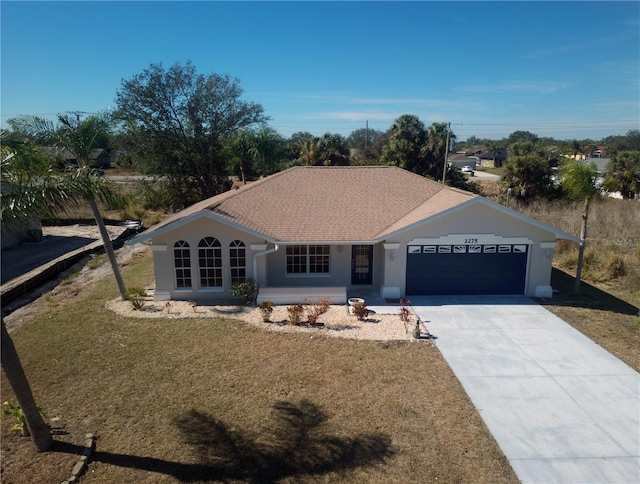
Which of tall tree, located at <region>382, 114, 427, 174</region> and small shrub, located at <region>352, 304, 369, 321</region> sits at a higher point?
tall tree, located at <region>382, 114, 427, 174</region>

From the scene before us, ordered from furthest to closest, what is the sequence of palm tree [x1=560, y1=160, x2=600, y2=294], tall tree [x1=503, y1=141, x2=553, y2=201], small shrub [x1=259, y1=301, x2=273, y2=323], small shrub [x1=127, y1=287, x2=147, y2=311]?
tall tree [x1=503, y1=141, x2=553, y2=201] → palm tree [x1=560, y1=160, x2=600, y2=294] → small shrub [x1=127, y1=287, x2=147, y2=311] → small shrub [x1=259, y1=301, x2=273, y2=323]

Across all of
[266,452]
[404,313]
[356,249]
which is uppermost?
[356,249]

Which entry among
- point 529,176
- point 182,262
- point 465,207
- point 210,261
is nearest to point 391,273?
point 465,207

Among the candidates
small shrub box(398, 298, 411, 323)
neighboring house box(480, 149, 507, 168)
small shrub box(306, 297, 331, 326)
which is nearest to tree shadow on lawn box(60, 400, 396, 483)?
small shrub box(306, 297, 331, 326)

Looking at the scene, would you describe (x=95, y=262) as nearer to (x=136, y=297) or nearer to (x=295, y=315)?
(x=136, y=297)

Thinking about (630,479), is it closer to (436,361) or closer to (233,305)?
(436,361)

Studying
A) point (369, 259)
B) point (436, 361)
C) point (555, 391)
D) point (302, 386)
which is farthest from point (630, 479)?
point (369, 259)

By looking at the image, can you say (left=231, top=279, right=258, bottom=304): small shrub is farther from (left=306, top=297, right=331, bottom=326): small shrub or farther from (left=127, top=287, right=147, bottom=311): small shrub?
(left=127, top=287, right=147, bottom=311): small shrub
